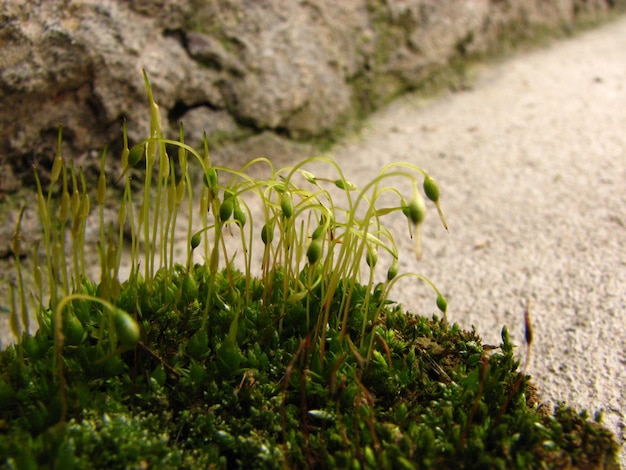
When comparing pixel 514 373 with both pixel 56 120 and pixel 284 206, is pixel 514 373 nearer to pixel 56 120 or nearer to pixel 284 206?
pixel 284 206

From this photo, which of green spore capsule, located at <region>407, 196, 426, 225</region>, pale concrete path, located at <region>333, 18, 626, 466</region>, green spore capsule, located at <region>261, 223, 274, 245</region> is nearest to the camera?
green spore capsule, located at <region>407, 196, 426, 225</region>

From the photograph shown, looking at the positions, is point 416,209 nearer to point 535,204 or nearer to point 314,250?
point 314,250

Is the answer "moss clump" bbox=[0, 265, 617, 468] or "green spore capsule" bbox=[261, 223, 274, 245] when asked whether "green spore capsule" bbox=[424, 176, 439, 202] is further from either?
"green spore capsule" bbox=[261, 223, 274, 245]

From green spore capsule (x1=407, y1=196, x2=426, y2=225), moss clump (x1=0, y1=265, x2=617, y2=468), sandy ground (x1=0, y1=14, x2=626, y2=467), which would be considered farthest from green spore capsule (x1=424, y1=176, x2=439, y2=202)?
sandy ground (x1=0, y1=14, x2=626, y2=467)

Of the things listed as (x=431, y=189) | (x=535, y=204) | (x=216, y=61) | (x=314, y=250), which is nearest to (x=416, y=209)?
(x=431, y=189)

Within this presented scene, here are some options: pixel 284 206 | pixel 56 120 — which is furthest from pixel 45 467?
pixel 56 120

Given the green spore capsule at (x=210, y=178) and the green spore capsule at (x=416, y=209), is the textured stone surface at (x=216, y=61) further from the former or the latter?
the green spore capsule at (x=416, y=209)

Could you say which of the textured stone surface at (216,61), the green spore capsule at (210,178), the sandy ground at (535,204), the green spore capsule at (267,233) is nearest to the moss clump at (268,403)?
the green spore capsule at (267,233)

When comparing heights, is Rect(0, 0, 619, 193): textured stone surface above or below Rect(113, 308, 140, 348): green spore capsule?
above
